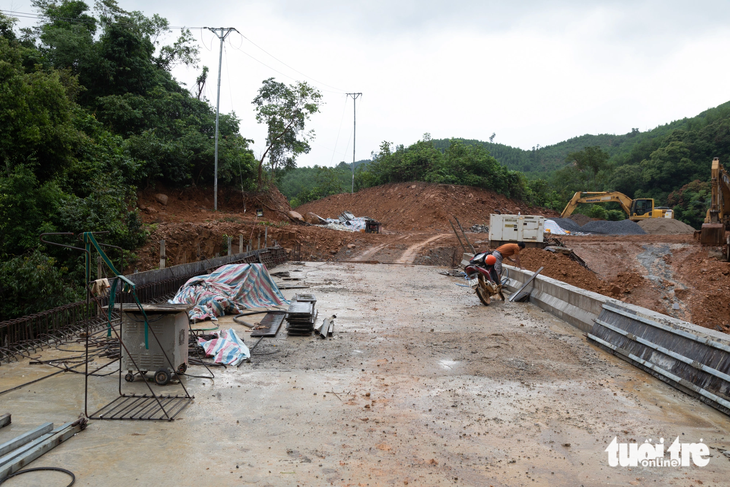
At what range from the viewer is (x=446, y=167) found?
53.8m

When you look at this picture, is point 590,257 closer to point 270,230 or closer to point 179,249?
point 270,230

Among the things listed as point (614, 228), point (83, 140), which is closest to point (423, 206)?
point (614, 228)

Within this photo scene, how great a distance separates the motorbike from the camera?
39.0 ft

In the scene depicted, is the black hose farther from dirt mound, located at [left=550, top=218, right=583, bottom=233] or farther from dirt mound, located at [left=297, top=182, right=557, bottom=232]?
dirt mound, located at [left=297, top=182, right=557, bottom=232]

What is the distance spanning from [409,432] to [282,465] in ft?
4.15

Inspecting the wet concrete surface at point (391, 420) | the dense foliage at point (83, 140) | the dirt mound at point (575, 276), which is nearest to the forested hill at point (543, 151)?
the dense foliage at point (83, 140)

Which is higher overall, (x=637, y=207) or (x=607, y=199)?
(x=607, y=199)

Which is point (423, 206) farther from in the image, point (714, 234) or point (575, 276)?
point (575, 276)

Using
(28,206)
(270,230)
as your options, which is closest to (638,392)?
(28,206)

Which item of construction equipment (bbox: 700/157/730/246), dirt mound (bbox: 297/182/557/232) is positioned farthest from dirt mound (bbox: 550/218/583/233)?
construction equipment (bbox: 700/157/730/246)

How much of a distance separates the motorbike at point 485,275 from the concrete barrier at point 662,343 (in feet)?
7.51

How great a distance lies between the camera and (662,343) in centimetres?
645

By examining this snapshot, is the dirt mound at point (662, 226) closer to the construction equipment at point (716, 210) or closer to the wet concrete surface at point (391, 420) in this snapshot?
the construction equipment at point (716, 210)

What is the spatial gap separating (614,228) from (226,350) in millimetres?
38579
